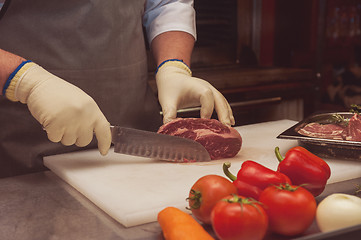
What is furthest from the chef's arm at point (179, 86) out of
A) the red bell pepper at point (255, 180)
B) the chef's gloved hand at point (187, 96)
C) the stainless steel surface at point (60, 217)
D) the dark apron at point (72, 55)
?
the red bell pepper at point (255, 180)

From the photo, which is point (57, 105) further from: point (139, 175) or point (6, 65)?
point (139, 175)

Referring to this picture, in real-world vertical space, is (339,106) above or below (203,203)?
below

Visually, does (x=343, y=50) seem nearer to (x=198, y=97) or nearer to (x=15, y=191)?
(x=198, y=97)

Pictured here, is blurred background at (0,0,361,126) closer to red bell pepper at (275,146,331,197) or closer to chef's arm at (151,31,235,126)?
chef's arm at (151,31,235,126)

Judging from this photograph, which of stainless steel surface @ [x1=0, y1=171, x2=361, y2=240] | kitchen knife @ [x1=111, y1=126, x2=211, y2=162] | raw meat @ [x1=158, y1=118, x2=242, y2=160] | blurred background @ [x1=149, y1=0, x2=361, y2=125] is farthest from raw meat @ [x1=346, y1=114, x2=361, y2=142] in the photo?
blurred background @ [x1=149, y1=0, x2=361, y2=125]

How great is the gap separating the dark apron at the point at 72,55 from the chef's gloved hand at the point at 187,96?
0.14 m

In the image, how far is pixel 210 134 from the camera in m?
1.59

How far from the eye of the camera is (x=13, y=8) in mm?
1587

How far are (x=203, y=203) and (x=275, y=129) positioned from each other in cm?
108

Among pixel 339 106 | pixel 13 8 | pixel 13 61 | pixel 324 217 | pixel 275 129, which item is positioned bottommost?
pixel 339 106

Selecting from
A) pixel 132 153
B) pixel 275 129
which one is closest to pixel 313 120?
pixel 275 129

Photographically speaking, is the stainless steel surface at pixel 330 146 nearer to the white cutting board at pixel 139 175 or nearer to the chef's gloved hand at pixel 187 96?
the white cutting board at pixel 139 175

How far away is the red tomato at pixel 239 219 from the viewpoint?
33.5 inches

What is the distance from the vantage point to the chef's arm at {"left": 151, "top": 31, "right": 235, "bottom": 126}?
1.72 metres
